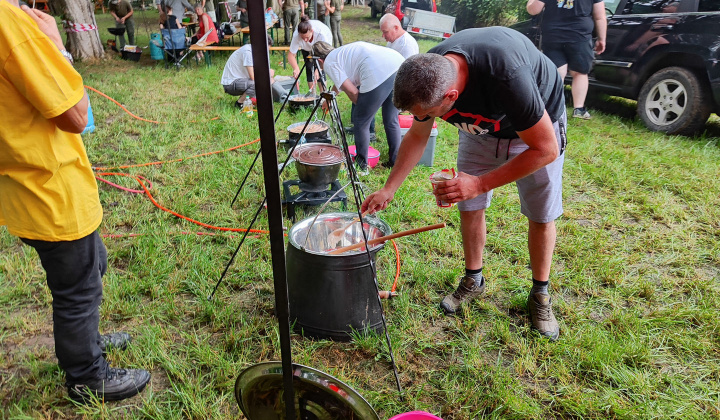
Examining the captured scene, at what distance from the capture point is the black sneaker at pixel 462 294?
9.07ft

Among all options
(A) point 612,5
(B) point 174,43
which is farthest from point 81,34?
(A) point 612,5

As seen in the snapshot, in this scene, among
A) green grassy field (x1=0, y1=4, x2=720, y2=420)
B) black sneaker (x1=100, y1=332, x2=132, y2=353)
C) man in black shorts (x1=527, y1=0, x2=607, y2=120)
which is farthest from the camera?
man in black shorts (x1=527, y1=0, x2=607, y2=120)

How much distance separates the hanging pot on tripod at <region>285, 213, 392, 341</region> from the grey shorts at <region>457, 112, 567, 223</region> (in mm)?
638

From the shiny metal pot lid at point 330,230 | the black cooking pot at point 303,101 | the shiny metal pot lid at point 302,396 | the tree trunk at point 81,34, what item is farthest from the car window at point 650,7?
the tree trunk at point 81,34

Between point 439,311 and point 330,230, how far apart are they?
0.84m

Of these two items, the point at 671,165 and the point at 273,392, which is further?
the point at 671,165

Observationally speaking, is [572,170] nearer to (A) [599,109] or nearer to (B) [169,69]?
(A) [599,109]

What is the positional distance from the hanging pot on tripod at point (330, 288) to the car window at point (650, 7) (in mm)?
5132

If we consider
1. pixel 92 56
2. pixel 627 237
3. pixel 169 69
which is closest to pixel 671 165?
pixel 627 237

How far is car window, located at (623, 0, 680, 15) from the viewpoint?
17.4 ft

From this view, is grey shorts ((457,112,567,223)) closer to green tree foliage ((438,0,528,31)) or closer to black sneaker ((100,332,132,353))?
black sneaker ((100,332,132,353))

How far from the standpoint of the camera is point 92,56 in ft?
35.1

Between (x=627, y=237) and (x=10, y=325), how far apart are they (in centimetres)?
427

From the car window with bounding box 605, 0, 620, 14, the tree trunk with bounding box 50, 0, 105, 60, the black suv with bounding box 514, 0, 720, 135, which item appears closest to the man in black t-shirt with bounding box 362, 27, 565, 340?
the black suv with bounding box 514, 0, 720, 135
